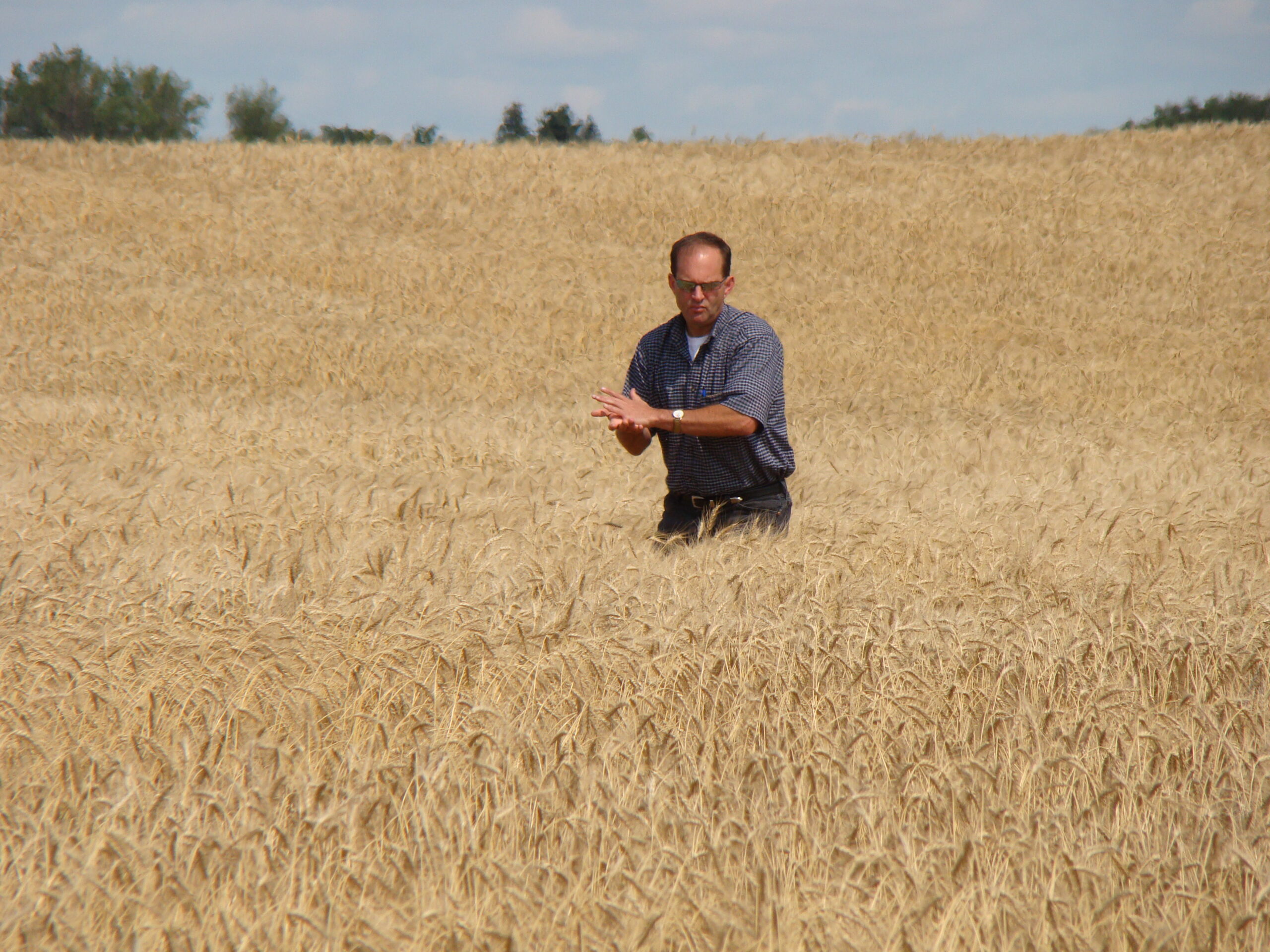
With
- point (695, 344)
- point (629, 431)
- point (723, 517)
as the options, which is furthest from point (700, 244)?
point (723, 517)

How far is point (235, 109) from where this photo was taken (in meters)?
74.9

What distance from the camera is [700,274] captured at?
4250 mm

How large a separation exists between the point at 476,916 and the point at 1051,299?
18.1m

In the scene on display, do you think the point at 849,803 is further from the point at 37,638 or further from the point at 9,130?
the point at 9,130

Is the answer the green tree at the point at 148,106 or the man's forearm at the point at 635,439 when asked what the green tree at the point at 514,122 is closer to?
the green tree at the point at 148,106

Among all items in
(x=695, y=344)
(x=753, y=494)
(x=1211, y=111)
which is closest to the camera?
(x=695, y=344)

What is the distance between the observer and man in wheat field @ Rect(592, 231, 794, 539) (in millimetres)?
4133

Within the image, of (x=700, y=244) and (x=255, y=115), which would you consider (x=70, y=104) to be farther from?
(x=700, y=244)

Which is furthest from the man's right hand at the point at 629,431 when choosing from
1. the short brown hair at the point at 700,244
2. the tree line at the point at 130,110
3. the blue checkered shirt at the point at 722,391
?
the tree line at the point at 130,110

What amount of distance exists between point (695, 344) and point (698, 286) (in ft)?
1.07

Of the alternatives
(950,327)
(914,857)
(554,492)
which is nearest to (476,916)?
(914,857)

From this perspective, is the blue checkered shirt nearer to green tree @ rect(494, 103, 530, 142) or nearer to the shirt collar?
the shirt collar

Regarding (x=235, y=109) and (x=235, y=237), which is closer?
(x=235, y=237)

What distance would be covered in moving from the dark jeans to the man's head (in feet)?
2.97
